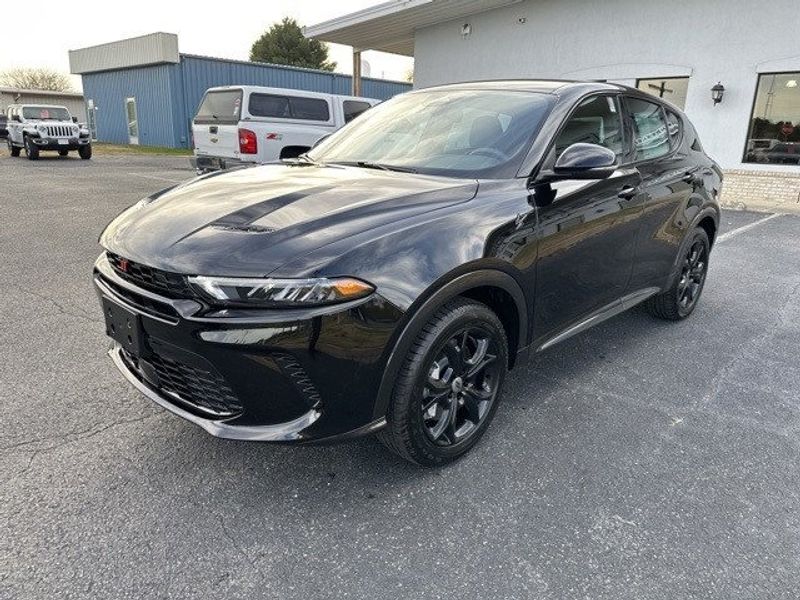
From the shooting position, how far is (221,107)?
426 inches

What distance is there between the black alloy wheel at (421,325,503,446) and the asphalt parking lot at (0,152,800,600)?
0.19 m

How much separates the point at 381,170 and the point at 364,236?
91 cm

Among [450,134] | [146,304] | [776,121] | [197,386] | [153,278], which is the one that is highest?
[776,121]

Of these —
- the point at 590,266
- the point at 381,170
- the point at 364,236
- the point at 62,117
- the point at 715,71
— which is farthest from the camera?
the point at 62,117

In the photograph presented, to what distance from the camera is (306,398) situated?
6.58ft

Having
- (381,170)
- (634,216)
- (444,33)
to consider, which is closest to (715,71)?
(444,33)

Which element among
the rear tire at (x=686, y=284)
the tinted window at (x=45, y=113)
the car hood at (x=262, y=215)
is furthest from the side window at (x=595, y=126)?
the tinted window at (x=45, y=113)

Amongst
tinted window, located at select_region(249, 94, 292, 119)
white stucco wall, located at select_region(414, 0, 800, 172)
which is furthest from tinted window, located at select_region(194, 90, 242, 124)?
white stucco wall, located at select_region(414, 0, 800, 172)

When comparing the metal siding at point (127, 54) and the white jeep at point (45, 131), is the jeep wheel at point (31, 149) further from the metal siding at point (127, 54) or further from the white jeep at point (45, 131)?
the metal siding at point (127, 54)

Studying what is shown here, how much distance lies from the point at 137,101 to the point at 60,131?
10.4 metres

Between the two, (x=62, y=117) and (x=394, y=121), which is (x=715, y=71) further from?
(x=62, y=117)

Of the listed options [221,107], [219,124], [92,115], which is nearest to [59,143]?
[221,107]

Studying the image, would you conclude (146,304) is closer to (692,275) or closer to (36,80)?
(692,275)

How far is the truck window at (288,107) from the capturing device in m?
10.7
